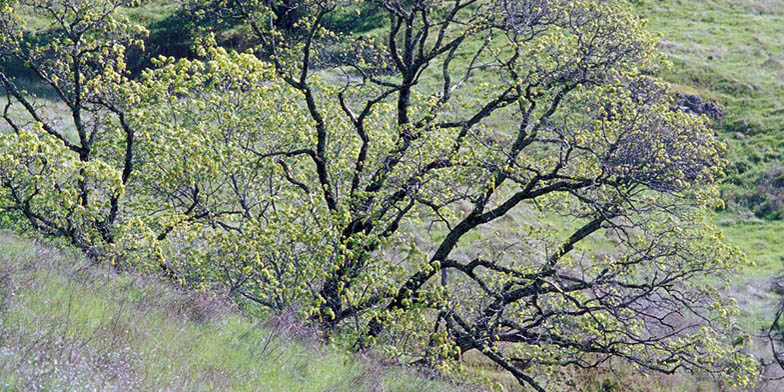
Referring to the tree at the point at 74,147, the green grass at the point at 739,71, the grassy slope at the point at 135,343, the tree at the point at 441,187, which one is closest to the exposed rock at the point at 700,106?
the green grass at the point at 739,71

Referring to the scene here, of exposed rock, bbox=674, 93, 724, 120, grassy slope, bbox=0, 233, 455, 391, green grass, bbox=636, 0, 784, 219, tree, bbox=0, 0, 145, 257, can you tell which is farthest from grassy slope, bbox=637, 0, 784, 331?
tree, bbox=0, 0, 145, 257

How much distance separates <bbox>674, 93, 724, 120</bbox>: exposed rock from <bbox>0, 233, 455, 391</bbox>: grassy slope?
32801 millimetres

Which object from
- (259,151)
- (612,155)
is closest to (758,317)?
(612,155)

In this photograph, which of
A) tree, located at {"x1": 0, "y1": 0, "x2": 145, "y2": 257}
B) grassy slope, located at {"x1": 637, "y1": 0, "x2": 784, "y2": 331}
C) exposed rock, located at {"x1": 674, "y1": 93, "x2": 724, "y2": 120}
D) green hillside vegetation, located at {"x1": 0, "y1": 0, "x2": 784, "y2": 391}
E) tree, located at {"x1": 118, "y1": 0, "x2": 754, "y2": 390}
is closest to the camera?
green hillside vegetation, located at {"x1": 0, "y1": 0, "x2": 784, "y2": 391}

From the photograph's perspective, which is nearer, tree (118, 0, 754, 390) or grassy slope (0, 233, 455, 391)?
grassy slope (0, 233, 455, 391)

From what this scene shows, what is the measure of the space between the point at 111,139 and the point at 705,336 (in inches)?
487

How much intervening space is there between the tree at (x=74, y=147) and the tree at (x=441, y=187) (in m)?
0.77

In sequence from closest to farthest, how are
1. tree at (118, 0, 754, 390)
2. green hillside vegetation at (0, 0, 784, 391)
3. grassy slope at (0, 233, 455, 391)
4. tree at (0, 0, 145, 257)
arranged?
grassy slope at (0, 233, 455, 391), green hillside vegetation at (0, 0, 784, 391), tree at (0, 0, 145, 257), tree at (118, 0, 754, 390)

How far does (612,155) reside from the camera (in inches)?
466

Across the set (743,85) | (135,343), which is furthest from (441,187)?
(743,85)

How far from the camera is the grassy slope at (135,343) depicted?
18.8ft

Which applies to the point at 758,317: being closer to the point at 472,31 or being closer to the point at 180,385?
the point at 472,31

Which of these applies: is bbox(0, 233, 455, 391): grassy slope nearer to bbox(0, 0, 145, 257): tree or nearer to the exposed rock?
bbox(0, 0, 145, 257): tree

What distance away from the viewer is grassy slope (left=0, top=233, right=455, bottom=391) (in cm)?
573
